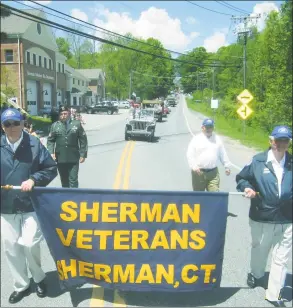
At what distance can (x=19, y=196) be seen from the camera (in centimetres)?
374

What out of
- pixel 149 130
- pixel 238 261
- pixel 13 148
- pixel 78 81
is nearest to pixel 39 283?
pixel 13 148

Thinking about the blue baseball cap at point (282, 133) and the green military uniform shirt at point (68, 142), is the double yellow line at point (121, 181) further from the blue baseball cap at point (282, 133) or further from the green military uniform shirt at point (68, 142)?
the green military uniform shirt at point (68, 142)

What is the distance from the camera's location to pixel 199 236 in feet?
12.2

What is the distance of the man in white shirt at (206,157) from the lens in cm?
621

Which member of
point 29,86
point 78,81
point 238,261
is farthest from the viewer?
point 78,81

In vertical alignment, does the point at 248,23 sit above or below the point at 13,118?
above

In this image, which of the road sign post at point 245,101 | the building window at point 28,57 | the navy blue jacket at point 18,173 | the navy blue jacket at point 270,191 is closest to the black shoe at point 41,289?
the navy blue jacket at point 18,173

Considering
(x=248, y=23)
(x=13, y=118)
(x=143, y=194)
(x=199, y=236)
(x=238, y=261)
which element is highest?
(x=248, y=23)

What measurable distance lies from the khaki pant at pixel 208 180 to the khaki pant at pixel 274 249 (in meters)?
2.27

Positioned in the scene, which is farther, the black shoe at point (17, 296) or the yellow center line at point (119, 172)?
the yellow center line at point (119, 172)

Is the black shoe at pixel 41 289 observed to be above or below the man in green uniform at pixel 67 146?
below

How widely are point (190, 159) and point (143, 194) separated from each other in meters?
2.80

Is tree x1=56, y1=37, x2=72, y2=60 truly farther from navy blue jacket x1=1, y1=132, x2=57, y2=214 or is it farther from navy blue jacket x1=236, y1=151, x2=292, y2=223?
navy blue jacket x1=236, y1=151, x2=292, y2=223

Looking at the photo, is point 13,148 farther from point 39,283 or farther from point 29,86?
point 29,86
